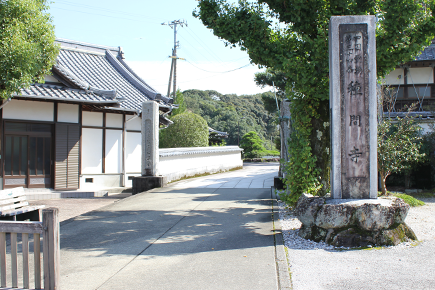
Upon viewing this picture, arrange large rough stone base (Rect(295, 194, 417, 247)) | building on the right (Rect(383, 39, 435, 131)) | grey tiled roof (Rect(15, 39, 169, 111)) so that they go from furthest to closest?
building on the right (Rect(383, 39, 435, 131)), grey tiled roof (Rect(15, 39, 169, 111)), large rough stone base (Rect(295, 194, 417, 247))

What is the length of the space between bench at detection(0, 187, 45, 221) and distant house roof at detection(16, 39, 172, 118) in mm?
5976

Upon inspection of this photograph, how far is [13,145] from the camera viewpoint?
12.1 m

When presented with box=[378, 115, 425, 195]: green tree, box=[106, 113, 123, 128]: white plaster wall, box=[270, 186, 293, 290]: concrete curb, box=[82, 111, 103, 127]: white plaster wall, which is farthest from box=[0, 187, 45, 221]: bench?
box=[378, 115, 425, 195]: green tree

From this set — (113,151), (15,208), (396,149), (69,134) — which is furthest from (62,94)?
(396,149)

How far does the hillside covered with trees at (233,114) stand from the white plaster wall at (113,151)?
3548 cm

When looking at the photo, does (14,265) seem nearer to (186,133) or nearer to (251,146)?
(186,133)

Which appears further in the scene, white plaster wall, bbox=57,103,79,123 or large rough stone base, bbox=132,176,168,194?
white plaster wall, bbox=57,103,79,123

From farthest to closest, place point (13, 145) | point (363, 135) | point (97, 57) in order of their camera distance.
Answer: point (97, 57) < point (13, 145) < point (363, 135)

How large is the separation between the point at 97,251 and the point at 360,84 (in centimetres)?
505

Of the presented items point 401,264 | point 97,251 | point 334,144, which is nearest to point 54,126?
point 97,251

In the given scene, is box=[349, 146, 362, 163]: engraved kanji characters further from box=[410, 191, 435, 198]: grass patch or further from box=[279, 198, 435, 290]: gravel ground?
box=[410, 191, 435, 198]: grass patch

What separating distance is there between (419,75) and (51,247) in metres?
18.3

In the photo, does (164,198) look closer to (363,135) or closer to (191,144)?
(363,135)

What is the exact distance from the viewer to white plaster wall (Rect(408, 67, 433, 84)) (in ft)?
54.2
